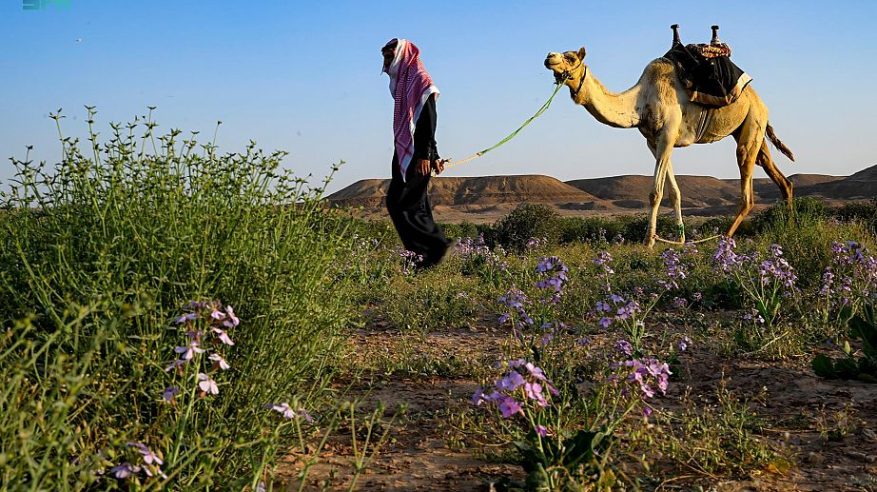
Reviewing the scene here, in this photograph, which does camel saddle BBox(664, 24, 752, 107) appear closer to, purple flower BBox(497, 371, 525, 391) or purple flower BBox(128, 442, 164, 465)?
purple flower BBox(497, 371, 525, 391)

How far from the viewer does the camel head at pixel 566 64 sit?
387 inches

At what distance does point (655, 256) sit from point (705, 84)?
3.29 metres

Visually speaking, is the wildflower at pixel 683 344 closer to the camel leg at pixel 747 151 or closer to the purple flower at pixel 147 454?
the purple flower at pixel 147 454

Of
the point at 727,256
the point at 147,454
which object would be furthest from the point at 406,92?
the point at 147,454

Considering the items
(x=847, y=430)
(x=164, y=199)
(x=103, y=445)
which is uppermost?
(x=164, y=199)

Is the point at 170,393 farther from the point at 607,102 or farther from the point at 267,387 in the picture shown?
the point at 607,102

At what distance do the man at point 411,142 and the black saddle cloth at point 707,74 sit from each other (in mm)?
5075

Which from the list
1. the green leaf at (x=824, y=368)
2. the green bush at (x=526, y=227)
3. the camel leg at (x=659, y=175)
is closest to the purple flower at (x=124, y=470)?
the green leaf at (x=824, y=368)

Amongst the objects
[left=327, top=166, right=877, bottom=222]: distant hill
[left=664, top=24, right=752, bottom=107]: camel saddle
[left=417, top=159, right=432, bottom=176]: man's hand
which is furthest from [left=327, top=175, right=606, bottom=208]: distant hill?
[left=417, top=159, right=432, bottom=176]: man's hand

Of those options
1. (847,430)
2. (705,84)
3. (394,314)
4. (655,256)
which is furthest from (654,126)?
(847,430)

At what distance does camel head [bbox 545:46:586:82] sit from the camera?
9820 mm

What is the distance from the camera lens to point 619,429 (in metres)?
3.32

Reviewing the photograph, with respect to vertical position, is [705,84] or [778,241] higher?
[705,84]

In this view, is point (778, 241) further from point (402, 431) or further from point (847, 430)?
point (402, 431)
